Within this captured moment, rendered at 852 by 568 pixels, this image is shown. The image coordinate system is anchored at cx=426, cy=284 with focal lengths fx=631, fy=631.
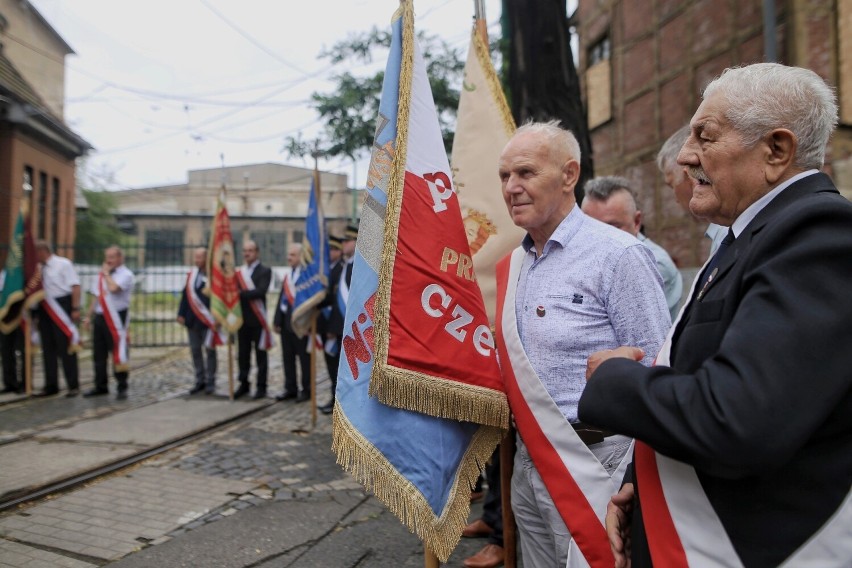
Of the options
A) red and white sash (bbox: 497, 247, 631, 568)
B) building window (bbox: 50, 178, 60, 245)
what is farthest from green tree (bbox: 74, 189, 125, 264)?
red and white sash (bbox: 497, 247, 631, 568)

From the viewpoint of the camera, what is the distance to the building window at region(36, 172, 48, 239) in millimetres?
17897

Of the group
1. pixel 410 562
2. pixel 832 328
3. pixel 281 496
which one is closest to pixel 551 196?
pixel 832 328

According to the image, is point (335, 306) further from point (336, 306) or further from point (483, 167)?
point (483, 167)

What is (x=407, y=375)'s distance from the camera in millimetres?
2193

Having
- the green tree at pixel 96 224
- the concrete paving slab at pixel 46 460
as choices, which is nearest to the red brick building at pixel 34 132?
the concrete paving slab at pixel 46 460

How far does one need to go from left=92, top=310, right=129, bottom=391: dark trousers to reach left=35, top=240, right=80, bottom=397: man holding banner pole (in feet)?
0.74

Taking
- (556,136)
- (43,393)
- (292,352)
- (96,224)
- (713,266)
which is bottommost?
(43,393)

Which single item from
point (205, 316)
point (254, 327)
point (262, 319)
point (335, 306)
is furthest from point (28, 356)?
point (335, 306)

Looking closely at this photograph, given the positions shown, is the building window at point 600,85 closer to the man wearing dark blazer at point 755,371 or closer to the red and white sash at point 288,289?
the red and white sash at point 288,289

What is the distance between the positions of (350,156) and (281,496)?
956cm

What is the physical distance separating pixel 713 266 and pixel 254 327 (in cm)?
761

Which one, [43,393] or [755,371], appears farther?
[43,393]

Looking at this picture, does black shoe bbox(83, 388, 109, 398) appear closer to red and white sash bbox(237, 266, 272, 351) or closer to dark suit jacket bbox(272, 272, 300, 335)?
red and white sash bbox(237, 266, 272, 351)

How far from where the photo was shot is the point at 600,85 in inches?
481
